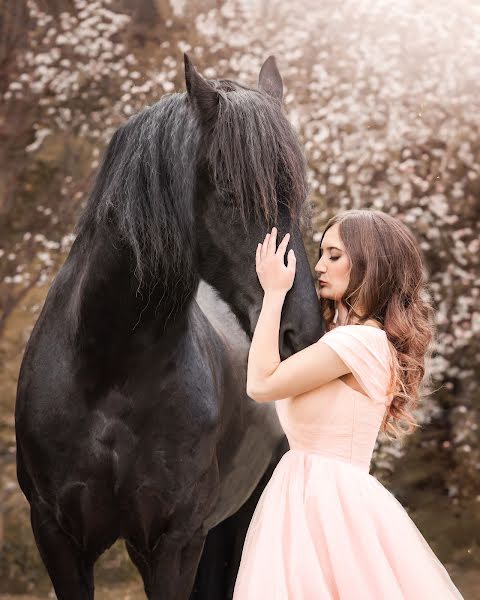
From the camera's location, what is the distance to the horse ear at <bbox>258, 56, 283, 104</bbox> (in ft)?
6.12

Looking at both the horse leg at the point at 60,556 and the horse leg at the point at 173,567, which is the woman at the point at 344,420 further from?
the horse leg at the point at 60,556

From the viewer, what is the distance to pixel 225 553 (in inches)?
107

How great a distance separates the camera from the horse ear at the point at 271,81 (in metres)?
1.87

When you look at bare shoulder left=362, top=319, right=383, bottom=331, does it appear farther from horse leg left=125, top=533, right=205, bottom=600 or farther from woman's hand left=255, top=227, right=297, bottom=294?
horse leg left=125, top=533, right=205, bottom=600

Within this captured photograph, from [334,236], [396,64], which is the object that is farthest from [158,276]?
[396,64]

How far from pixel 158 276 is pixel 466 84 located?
3.31 metres

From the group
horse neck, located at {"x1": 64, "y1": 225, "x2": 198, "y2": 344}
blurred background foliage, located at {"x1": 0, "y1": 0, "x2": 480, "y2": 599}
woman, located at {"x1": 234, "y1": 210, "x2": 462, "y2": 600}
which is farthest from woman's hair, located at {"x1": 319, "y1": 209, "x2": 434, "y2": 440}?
blurred background foliage, located at {"x1": 0, "y1": 0, "x2": 480, "y2": 599}

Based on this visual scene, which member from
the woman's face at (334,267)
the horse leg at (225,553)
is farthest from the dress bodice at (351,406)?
the horse leg at (225,553)

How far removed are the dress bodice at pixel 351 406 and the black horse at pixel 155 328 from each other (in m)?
0.12

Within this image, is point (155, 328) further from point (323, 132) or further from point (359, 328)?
point (323, 132)

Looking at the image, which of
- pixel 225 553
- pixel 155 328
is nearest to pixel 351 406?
pixel 155 328

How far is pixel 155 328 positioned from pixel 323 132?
2.79 m

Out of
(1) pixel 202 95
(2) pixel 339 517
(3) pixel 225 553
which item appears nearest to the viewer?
(2) pixel 339 517

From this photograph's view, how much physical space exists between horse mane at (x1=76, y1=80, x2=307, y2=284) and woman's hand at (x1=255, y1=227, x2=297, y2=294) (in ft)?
0.17
